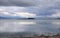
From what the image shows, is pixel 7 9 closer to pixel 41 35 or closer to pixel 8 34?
pixel 8 34

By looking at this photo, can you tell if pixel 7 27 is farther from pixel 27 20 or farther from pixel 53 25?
pixel 53 25

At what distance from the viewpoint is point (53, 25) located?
3.73ft

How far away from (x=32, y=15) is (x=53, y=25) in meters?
0.18

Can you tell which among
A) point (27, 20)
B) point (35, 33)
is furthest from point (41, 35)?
point (27, 20)

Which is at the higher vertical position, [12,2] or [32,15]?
[12,2]

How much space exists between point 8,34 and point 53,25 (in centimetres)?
35

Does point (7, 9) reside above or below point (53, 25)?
above

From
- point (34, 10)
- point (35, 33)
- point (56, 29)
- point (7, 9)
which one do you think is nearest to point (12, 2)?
point (7, 9)

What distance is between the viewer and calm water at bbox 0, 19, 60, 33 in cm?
111

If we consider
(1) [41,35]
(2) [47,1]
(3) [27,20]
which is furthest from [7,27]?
(2) [47,1]

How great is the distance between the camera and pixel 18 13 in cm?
112

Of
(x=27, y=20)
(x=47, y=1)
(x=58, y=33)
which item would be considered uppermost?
(x=47, y=1)

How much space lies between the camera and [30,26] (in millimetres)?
1131

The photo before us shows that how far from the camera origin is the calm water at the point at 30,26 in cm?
111
